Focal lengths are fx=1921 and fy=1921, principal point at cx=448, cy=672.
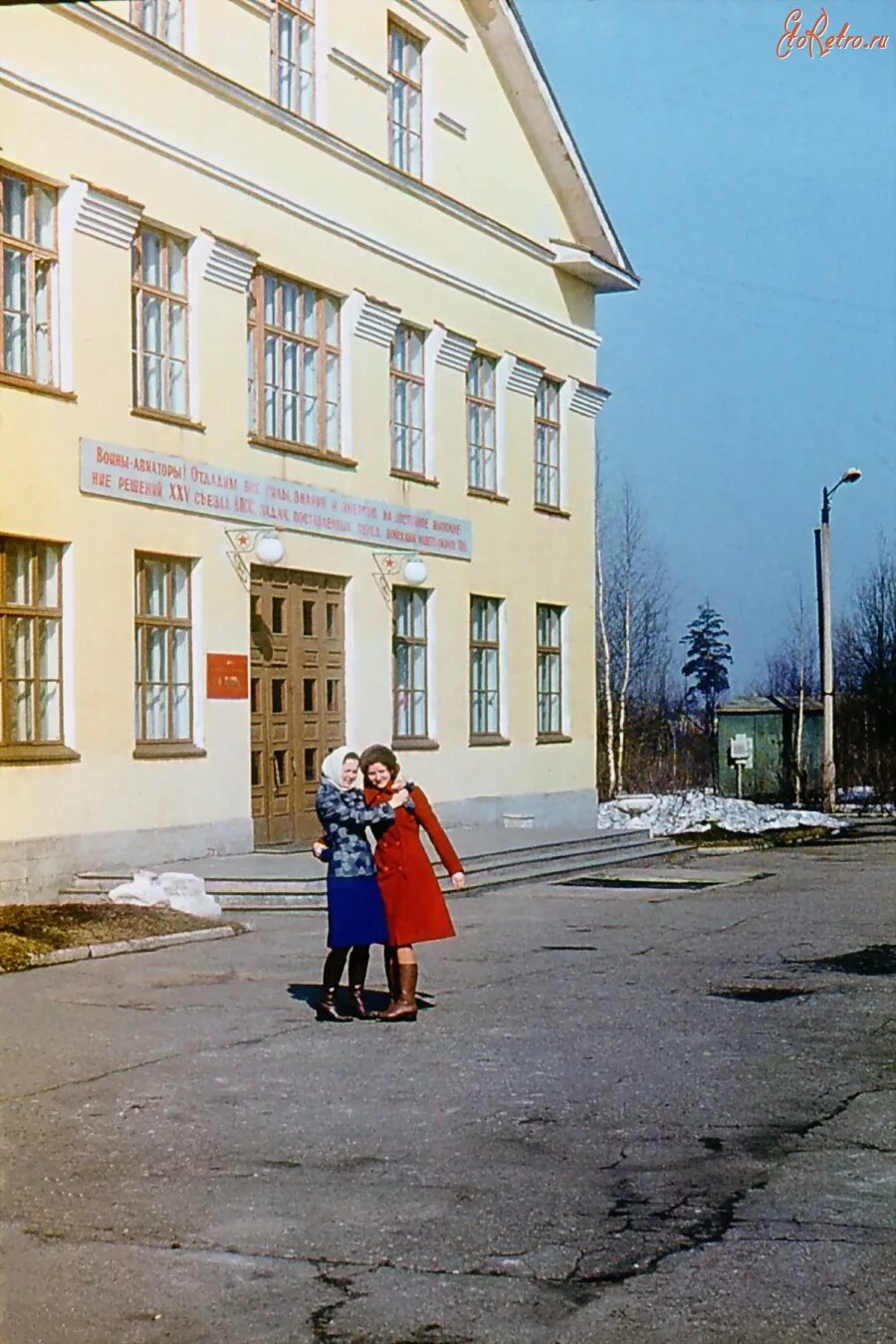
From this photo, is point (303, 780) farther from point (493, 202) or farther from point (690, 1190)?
point (690, 1190)

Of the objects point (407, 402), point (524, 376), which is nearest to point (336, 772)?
point (407, 402)

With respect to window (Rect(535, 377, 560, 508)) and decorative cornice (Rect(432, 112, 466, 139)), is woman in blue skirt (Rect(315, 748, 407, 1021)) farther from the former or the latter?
window (Rect(535, 377, 560, 508))

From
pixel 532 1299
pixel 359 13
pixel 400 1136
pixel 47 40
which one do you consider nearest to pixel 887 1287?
pixel 532 1299

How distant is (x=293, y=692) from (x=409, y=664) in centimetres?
332

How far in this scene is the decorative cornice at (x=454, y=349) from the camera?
2582 centimetres

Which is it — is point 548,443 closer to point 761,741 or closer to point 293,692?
point 293,692

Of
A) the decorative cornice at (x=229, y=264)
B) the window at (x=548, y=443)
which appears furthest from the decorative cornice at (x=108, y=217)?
the window at (x=548, y=443)

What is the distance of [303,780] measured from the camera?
74.9 feet

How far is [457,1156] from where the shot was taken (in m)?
7.40

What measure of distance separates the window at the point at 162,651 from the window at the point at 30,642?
1244 mm

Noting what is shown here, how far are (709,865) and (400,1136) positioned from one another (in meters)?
16.4

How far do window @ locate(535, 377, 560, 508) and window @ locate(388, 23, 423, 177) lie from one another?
4766 mm

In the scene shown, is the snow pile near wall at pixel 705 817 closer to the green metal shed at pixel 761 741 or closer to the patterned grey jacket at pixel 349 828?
the green metal shed at pixel 761 741

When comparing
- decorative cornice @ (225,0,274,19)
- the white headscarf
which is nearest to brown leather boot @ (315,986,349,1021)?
the white headscarf
